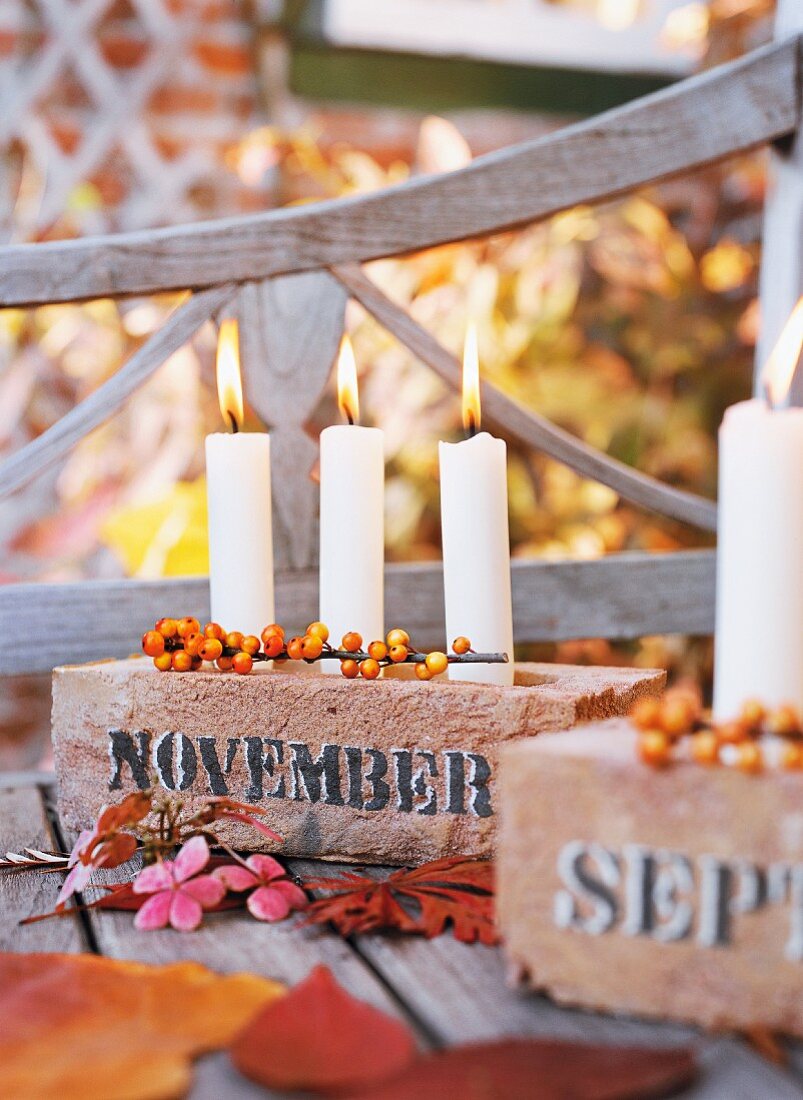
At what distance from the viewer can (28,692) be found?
203 cm

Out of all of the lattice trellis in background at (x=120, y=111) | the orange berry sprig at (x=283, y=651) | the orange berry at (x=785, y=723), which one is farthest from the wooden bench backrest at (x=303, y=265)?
the lattice trellis in background at (x=120, y=111)

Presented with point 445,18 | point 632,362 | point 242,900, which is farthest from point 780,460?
point 445,18

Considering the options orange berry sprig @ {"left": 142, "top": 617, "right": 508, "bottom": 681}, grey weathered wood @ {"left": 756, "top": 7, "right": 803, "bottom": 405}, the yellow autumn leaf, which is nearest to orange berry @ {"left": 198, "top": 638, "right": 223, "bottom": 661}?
orange berry sprig @ {"left": 142, "top": 617, "right": 508, "bottom": 681}

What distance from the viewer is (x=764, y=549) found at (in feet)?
1.65

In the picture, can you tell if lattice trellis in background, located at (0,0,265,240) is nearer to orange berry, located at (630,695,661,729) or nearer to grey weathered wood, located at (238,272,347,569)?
grey weathered wood, located at (238,272,347,569)

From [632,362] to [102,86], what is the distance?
1.18 m

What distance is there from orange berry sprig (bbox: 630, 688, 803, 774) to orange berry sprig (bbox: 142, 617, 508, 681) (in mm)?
199

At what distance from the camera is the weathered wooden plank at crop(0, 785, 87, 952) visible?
58 cm

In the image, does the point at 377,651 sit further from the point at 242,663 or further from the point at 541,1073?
the point at 541,1073

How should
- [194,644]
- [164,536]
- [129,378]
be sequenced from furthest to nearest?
[164,536] → [129,378] → [194,644]

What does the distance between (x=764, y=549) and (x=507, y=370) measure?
145cm

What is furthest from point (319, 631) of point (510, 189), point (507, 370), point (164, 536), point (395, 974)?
point (507, 370)

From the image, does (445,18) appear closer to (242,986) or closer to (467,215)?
(467,215)

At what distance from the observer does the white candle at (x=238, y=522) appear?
2.50ft
